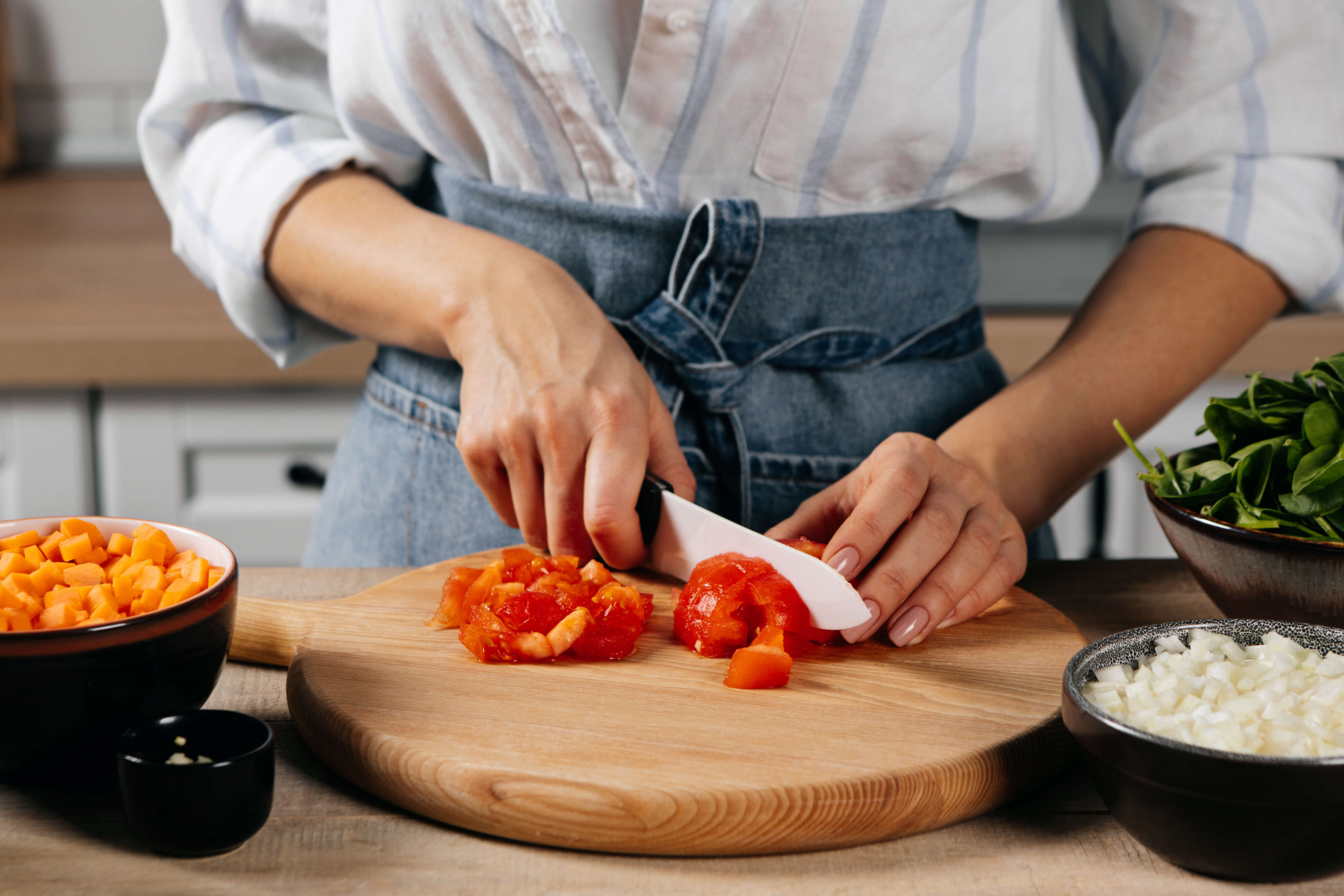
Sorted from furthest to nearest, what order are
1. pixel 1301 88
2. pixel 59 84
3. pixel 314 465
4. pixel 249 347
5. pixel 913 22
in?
1. pixel 59 84
2. pixel 314 465
3. pixel 249 347
4. pixel 1301 88
5. pixel 913 22

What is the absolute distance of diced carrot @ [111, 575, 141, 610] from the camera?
69 cm

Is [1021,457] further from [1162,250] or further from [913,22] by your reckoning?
[913,22]

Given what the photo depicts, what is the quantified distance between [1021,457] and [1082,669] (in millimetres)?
442

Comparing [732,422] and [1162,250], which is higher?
[1162,250]

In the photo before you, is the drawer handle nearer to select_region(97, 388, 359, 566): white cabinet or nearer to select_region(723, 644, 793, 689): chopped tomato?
select_region(97, 388, 359, 566): white cabinet

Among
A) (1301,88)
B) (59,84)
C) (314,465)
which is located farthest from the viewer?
(59,84)

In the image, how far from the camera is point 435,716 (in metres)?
0.76

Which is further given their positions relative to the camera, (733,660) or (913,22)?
(913,22)

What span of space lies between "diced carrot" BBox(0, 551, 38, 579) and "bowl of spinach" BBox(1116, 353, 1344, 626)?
0.76m

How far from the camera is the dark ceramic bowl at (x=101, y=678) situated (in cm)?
63

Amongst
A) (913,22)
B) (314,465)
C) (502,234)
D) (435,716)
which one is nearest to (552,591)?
(435,716)

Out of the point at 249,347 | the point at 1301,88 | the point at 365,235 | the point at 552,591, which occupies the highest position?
the point at 1301,88

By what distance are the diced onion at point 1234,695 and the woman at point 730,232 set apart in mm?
216

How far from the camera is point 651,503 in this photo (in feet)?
3.18
